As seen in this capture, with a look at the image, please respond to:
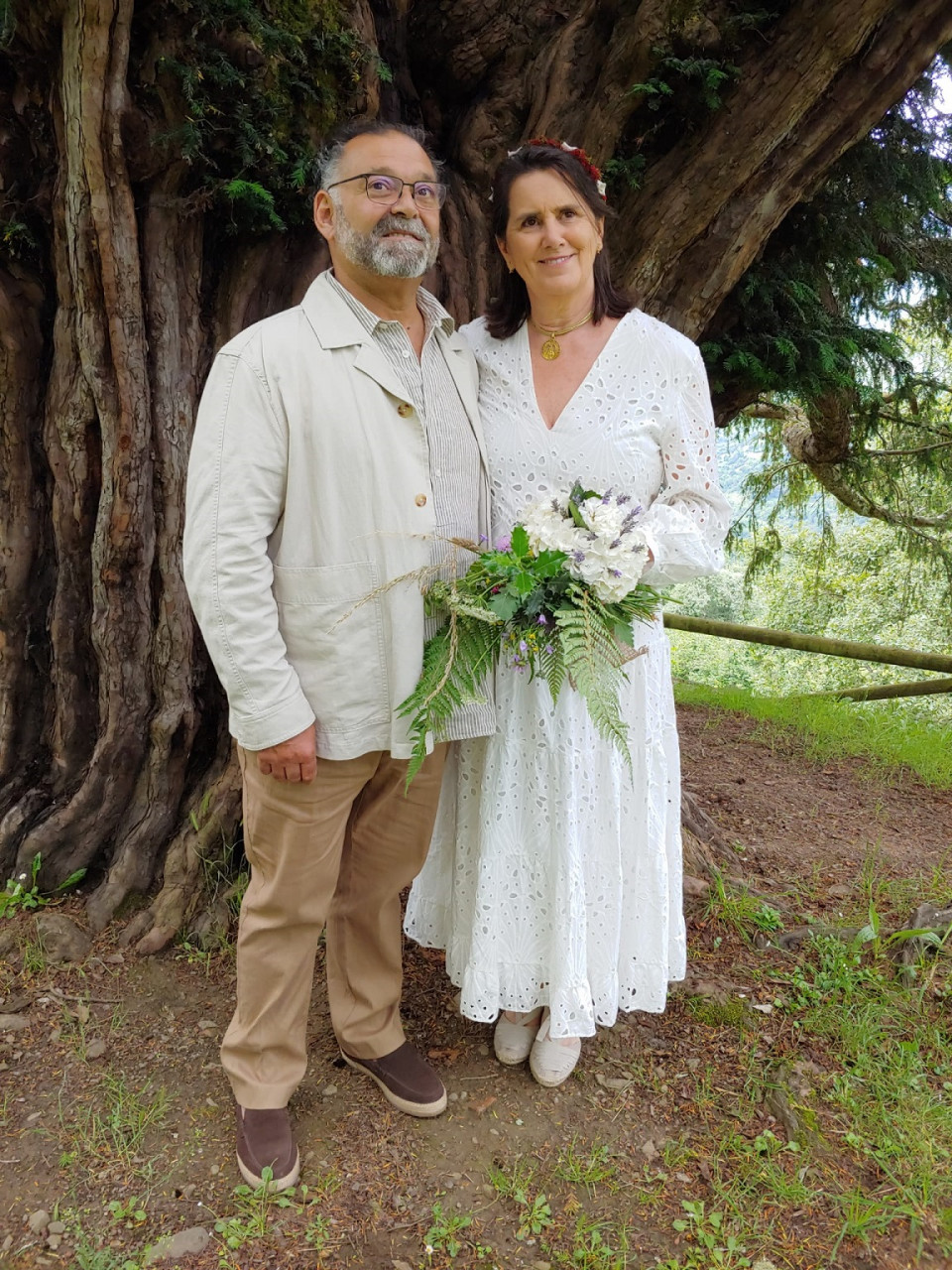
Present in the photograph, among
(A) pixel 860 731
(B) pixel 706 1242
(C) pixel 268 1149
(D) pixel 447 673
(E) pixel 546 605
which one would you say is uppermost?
(E) pixel 546 605

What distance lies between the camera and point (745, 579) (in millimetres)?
6547

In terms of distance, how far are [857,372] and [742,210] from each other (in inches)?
49.3

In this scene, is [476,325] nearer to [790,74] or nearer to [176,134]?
[176,134]

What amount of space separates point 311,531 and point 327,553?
64mm

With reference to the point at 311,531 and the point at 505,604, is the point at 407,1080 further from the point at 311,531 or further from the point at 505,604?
the point at 311,531

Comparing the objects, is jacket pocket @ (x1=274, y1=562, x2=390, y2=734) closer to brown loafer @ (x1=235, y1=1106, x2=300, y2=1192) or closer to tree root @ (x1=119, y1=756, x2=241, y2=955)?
brown loafer @ (x1=235, y1=1106, x2=300, y2=1192)

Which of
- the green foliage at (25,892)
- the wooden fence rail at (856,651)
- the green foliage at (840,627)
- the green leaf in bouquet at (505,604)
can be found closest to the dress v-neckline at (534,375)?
the green leaf in bouquet at (505,604)

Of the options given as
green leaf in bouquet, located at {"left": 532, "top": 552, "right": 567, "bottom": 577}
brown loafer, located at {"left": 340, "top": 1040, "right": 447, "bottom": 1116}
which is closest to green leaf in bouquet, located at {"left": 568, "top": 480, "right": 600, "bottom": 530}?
green leaf in bouquet, located at {"left": 532, "top": 552, "right": 567, "bottom": 577}

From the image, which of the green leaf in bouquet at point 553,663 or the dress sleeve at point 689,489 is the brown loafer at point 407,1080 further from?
the dress sleeve at point 689,489

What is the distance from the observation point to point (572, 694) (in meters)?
2.33

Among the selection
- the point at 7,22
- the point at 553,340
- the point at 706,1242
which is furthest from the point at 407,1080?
the point at 7,22

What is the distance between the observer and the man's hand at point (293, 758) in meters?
2.02

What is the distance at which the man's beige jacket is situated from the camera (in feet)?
6.37

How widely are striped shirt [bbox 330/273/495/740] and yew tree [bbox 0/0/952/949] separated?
946 mm
